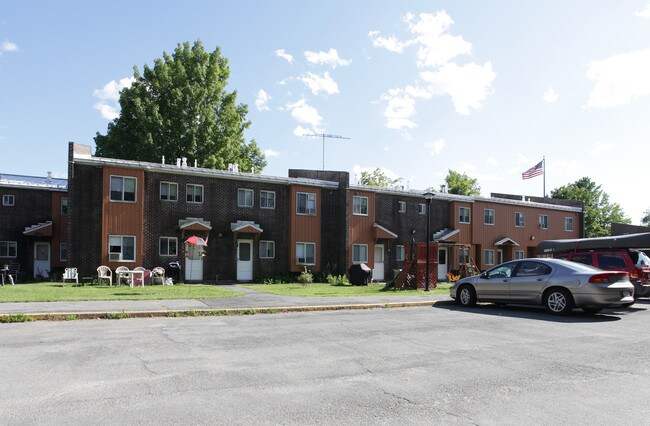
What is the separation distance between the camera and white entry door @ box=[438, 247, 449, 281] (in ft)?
110

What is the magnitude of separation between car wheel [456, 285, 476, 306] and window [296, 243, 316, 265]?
48.0 ft

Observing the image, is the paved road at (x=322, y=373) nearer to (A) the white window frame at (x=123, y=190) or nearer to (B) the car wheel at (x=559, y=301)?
(B) the car wheel at (x=559, y=301)

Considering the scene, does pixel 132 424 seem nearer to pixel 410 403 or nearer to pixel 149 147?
pixel 410 403

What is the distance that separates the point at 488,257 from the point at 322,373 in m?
32.4

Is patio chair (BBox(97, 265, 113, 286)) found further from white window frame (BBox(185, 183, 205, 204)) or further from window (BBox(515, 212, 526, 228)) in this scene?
window (BBox(515, 212, 526, 228))

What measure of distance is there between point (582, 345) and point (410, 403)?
16.0ft

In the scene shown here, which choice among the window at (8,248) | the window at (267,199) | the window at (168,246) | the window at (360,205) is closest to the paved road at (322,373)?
the window at (168,246)

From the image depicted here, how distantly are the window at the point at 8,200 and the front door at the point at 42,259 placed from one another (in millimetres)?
2833

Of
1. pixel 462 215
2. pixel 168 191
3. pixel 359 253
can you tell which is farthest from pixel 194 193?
pixel 462 215

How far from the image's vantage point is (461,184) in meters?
69.8

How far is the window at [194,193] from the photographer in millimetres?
25562

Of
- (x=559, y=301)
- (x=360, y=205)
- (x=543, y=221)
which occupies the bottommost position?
(x=559, y=301)

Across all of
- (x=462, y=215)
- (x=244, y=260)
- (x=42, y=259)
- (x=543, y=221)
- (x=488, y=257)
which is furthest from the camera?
(x=543, y=221)

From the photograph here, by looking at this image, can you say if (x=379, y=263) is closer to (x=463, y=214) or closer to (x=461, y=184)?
(x=463, y=214)
